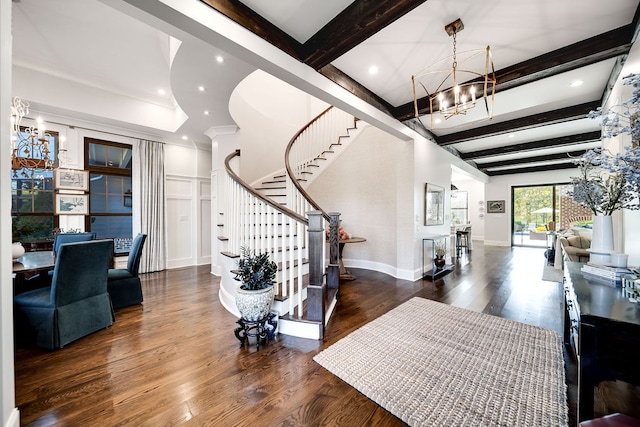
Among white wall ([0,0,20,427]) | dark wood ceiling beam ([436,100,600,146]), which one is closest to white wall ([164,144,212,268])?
white wall ([0,0,20,427])

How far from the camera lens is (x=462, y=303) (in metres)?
3.47

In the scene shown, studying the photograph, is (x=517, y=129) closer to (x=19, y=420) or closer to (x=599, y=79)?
(x=599, y=79)

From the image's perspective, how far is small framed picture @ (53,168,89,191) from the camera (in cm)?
437

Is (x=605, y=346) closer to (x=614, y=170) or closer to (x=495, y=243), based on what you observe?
(x=614, y=170)

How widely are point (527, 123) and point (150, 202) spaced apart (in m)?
7.67

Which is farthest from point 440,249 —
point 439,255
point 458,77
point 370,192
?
point 458,77

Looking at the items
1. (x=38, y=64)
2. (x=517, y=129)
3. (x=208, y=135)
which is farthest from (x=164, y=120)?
(x=517, y=129)

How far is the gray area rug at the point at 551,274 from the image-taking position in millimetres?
4695

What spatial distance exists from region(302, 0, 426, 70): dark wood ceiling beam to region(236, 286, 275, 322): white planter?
2.35m

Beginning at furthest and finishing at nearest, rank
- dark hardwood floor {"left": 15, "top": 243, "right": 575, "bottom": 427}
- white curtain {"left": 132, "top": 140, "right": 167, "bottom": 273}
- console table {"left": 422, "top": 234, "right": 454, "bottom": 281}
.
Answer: white curtain {"left": 132, "top": 140, "right": 167, "bottom": 273} → console table {"left": 422, "top": 234, "right": 454, "bottom": 281} → dark hardwood floor {"left": 15, "top": 243, "right": 575, "bottom": 427}

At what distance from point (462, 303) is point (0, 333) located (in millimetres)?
4248

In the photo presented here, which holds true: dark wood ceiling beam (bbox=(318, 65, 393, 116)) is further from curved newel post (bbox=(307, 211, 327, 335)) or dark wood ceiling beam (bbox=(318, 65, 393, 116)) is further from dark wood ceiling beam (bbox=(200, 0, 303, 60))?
curved newel post (bbox=(307, 211, 327, 335))

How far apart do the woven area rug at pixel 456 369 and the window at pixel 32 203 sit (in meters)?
5.25

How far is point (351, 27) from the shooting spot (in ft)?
6.97
